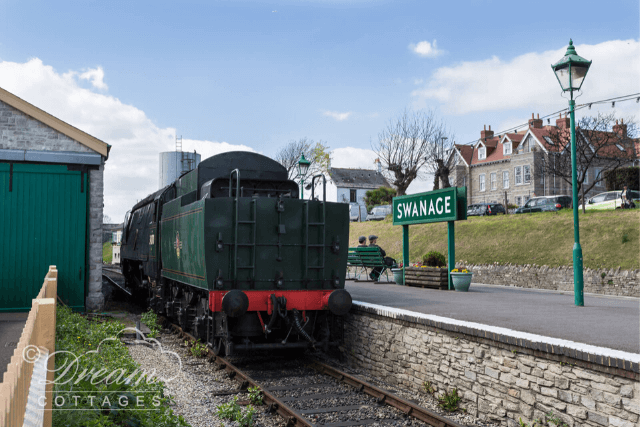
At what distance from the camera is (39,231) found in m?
13.2

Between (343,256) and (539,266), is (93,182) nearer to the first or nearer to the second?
(343,256)

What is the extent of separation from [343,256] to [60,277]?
25.9 feet

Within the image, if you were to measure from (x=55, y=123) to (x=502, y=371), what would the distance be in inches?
468

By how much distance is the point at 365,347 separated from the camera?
9000 mm

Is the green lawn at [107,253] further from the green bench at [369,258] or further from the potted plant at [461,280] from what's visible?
the potted plant at [461,280]

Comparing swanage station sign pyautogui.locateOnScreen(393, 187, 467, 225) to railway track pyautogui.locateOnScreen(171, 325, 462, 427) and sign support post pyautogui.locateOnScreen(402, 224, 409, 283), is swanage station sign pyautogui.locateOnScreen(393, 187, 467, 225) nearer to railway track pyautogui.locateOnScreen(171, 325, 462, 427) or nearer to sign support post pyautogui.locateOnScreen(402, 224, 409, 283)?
sign support post pyautogui.locateOnScreen(402, 224, 409, 283)

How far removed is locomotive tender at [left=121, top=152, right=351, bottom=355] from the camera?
831cm

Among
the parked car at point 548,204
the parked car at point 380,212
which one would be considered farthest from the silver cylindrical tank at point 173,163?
the parked car at point 548,204

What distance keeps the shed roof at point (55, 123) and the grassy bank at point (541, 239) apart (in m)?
15.7

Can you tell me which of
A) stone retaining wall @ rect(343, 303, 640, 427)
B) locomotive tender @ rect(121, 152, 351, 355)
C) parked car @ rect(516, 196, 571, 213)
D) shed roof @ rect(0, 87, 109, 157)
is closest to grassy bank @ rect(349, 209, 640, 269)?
parked car @ rect(516, 196, 571, 213)

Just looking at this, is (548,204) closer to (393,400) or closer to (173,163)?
(173,163)

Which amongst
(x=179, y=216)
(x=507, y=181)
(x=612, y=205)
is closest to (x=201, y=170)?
(x=179, y=216)

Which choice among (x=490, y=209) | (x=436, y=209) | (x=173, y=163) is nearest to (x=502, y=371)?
(x=436, y=209)

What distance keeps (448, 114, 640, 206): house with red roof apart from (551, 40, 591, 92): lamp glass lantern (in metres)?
31.6
